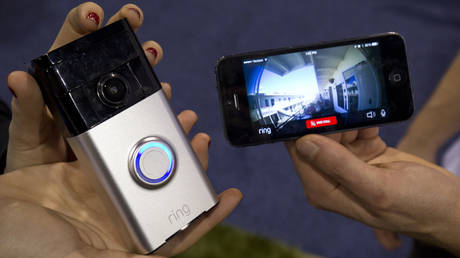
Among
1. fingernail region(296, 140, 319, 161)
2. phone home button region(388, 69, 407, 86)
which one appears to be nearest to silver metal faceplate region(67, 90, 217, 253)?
Answer: fingernail region(296, 140, 319, 161)

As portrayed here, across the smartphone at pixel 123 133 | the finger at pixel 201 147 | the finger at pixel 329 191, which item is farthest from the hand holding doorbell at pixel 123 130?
the finger at pixel 329 191

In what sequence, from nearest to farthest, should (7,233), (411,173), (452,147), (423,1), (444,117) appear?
(7,233)
(411,173)
(452,147)
(444,117)
(423,1)

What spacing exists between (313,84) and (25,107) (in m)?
0.56

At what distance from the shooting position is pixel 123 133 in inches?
28.4

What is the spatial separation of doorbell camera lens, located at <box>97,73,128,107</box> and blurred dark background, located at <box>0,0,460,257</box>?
76 centimetres

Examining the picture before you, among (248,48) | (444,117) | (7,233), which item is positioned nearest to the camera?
(7,233)

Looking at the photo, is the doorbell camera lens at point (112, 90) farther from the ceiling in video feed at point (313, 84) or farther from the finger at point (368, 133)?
the finger at point (368, 133)

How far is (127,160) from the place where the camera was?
0.72 meters

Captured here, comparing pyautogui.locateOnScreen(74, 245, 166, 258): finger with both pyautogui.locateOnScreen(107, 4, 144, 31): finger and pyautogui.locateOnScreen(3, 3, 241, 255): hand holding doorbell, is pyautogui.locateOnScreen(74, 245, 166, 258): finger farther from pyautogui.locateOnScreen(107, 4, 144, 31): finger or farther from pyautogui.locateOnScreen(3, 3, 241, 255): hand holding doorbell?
pyautogui.locateOnScreen(107, 4, 144, 31): finger

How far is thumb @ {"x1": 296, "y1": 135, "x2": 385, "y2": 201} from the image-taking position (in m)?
0.73

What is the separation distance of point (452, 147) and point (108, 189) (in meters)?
1.09

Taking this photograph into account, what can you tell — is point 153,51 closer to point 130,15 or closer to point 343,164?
point 130,15

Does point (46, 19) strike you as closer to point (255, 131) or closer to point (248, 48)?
point (248, 48)

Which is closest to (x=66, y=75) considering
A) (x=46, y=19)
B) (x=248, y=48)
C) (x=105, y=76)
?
(x=105, y=76)
